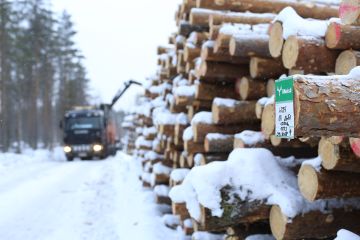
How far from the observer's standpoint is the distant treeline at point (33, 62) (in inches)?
1375

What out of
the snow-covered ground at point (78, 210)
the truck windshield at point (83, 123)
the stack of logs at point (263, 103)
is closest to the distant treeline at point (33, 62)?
the truck windshield at point (83, 123)

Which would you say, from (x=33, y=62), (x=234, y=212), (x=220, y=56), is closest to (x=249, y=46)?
(x=220, y=56)

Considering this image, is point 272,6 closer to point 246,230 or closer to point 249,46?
point 249,46

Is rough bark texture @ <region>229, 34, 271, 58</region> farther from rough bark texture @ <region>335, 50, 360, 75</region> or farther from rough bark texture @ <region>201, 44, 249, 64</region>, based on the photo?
rough bark texture @ <region>335, 50, 360, 75</region>

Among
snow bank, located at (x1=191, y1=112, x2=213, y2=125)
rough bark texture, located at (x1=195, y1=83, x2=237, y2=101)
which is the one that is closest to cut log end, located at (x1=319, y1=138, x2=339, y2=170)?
snow bank, located at (x1=191, y1=112, x2=213, y2=125)

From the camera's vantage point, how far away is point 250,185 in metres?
4.27

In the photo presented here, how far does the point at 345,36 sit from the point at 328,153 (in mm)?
964

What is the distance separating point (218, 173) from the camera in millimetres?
4238

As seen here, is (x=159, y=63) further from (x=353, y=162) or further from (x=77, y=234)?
(x=353, y=162)

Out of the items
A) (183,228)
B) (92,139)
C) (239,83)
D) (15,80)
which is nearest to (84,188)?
(183,228)

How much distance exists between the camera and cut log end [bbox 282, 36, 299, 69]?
4211 millimetres

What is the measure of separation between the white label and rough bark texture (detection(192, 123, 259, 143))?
341cm

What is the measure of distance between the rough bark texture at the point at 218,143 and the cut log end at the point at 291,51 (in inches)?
72.0

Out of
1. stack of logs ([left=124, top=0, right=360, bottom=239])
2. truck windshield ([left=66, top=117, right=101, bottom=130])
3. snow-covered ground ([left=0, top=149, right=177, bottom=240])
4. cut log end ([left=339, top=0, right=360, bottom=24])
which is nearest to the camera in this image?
stack of logs ([left=124, top=0, right=360, bottom=239])
